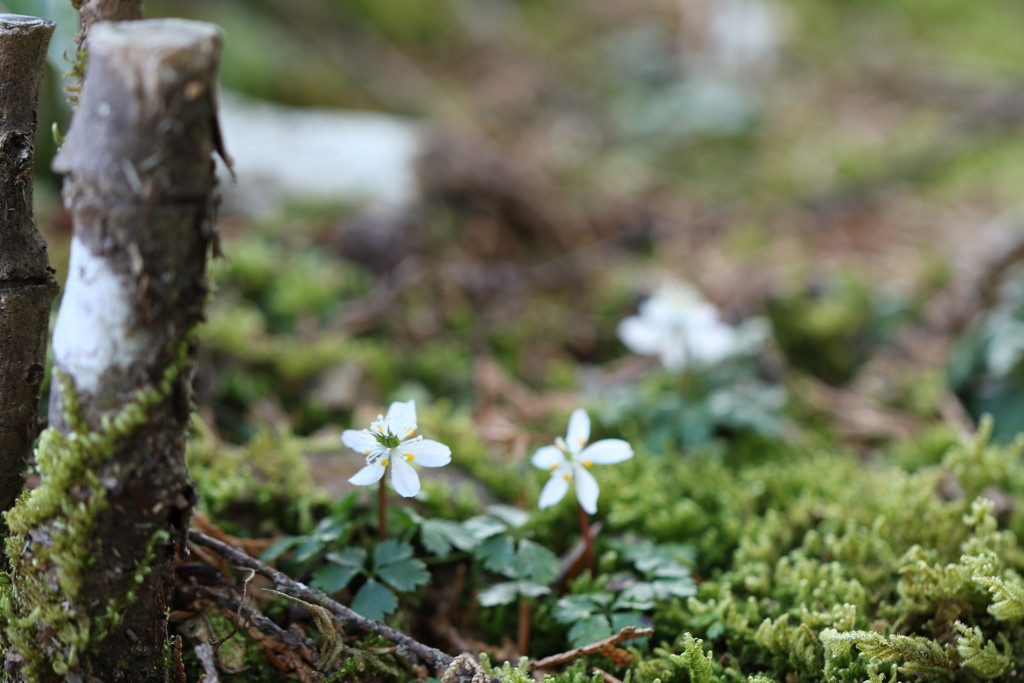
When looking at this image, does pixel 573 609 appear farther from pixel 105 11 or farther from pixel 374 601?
pixel 105 11

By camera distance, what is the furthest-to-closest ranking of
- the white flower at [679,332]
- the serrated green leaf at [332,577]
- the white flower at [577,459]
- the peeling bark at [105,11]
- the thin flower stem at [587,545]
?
the white flower at [679,332]
the thin flower stem at [587,545]
the white flower at [577,459]
the serrated green leaf at [332,577]
the peeling bark at [105,11]

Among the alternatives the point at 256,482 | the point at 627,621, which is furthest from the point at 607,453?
the point at 256,482

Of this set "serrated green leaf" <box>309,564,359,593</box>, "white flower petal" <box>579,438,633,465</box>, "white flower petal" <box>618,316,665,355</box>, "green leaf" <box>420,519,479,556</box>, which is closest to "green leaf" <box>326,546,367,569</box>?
"serrated green leaf" <box>309,564,359,593</box>

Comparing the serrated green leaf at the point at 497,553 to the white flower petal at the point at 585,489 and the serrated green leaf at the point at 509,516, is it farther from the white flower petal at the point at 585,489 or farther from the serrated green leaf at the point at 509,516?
the white flower petal at the point at 585,489

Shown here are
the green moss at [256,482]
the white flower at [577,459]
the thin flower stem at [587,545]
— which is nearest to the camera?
the white flower at [577,459]

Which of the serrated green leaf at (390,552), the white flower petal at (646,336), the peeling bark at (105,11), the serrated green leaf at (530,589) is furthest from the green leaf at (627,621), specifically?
the peeling bark at (105,11)

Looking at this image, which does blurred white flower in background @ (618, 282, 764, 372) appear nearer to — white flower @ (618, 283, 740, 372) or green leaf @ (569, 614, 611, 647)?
white flower @ (618, 283, 740, 372)
